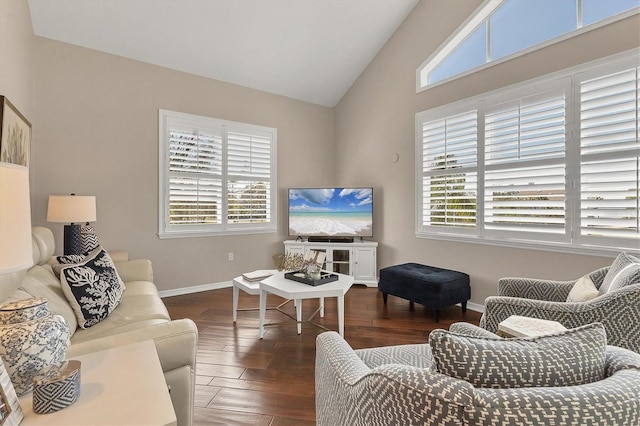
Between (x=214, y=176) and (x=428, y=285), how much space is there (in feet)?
10.1

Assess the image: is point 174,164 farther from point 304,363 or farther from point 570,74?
Result: point 570,74

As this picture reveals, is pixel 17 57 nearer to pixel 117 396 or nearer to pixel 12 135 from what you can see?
pixel 12 135

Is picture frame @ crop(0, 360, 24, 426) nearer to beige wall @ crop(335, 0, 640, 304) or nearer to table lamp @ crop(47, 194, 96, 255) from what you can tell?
table lamp @ crop(47, 194, 96, 255)

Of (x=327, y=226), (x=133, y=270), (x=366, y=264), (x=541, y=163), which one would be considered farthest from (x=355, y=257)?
(x=133, y=270)

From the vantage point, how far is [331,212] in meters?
4.94

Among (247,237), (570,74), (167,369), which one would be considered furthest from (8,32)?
(570,74)

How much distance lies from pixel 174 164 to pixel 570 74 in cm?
433

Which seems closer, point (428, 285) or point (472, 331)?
point (472, 331)

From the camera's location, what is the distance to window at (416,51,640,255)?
8.68 ft

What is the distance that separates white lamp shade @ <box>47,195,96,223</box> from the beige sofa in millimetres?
406

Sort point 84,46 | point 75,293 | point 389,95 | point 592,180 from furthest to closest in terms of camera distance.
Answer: point 389,95 < point 84,46 < point 592,180 < point 75,293

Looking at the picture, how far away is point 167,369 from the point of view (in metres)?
Answer: 1.43

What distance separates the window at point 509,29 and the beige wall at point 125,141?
2526 mm

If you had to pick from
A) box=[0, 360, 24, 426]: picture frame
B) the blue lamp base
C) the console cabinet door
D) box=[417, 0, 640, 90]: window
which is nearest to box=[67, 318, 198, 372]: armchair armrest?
box=[0, 360, 24, 426]: picture frame
